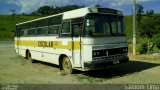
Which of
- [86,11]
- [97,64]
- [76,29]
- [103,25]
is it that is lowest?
[97,64]

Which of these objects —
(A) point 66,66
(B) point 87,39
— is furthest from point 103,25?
(A) point 66,66

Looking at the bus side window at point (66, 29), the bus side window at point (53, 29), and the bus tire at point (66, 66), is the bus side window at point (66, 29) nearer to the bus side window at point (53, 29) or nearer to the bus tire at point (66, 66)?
the bus side window at point (53, 29)

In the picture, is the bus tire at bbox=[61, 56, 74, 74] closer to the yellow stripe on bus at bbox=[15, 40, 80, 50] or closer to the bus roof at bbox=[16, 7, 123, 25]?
the yellow stripe on bus at bbox=[15, 40, 80, 50]

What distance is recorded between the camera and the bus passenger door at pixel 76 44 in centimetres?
1326

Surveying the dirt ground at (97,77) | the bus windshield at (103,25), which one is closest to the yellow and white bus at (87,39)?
the bus windshield at (103,25)

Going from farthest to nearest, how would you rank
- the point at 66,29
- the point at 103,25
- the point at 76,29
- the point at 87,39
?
the point at 66,29, the point at 76,29, the point at 103,25, the point at 87,39

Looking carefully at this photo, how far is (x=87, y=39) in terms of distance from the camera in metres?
12.7

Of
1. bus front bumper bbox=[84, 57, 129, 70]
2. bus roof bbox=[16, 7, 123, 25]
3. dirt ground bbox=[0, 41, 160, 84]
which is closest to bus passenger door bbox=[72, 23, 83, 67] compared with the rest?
bus roof bbox=[16, 7, 123, 25]

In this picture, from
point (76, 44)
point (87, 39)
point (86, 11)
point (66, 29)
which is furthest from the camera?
point (66, 29)

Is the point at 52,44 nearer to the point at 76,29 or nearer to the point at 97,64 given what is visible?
the point at 76,29

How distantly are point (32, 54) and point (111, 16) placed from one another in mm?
8221

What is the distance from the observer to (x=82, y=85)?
11523 millimetres

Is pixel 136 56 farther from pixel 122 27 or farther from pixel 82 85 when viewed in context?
pixel 82 85

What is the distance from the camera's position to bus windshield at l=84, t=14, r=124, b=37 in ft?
42.1
